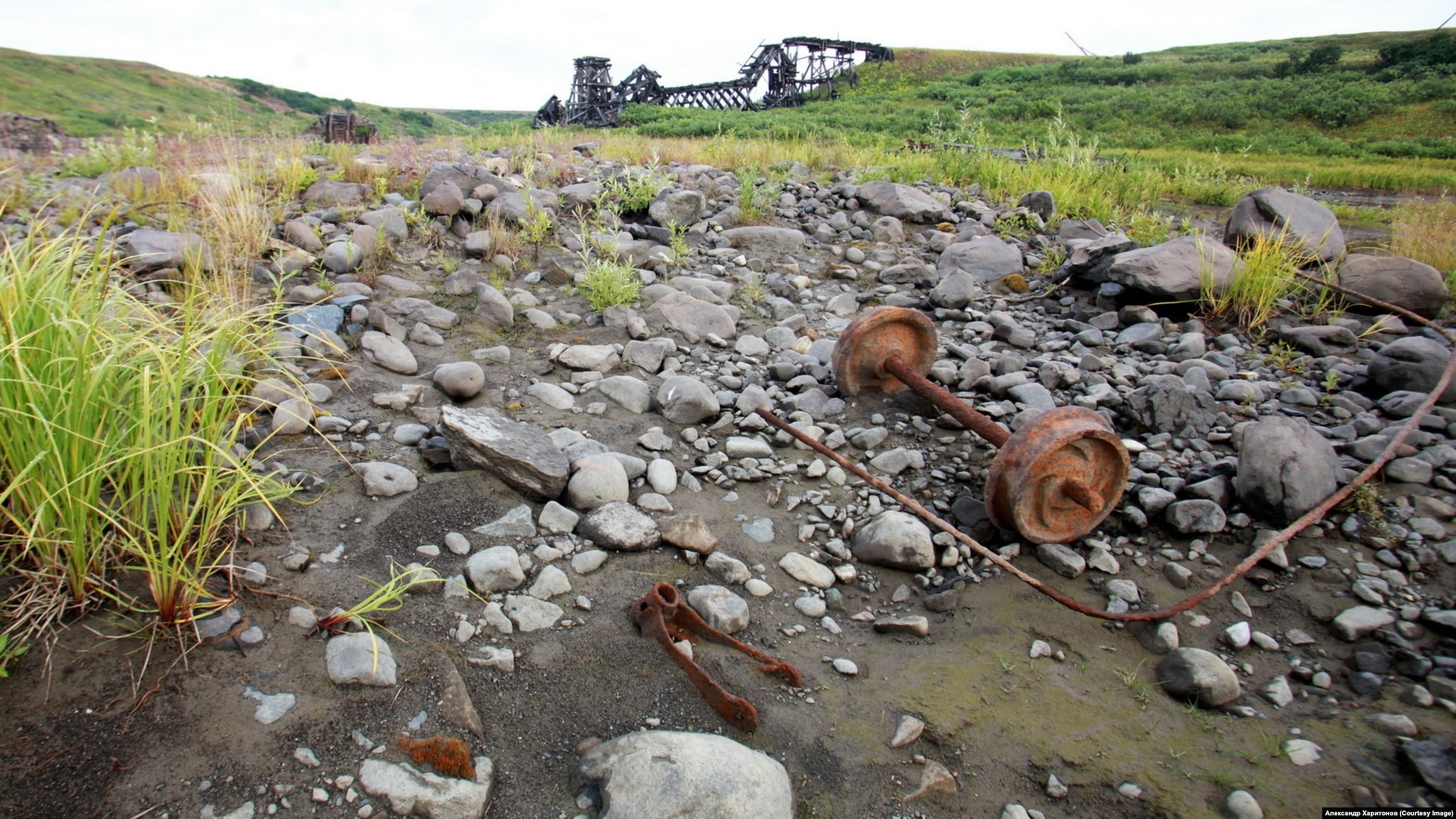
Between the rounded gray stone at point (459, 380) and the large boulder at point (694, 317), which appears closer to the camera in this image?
the rounded gray stone at point (459, 380)

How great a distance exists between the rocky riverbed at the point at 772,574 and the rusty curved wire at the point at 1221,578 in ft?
0.25

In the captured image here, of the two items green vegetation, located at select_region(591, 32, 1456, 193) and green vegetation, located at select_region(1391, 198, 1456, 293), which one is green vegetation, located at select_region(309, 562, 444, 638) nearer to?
green vegetation, located at select_region(1391, 198, 1456, 293)

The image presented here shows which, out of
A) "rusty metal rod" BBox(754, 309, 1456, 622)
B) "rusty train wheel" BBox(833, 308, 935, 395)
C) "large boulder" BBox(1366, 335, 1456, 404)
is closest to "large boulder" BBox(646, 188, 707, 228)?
"rusty train wheel" BBox(833, 308, 935, 395)

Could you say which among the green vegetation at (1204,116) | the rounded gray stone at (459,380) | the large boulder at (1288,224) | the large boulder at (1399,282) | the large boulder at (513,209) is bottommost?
the rounded gray stone at (459,380)

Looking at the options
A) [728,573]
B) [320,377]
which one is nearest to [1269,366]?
[728,573]

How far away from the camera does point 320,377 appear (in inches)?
146

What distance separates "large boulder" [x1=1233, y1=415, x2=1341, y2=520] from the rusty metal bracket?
87.9 inches

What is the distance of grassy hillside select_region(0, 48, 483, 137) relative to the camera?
862cm

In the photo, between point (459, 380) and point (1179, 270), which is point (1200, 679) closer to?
point (459, 380)

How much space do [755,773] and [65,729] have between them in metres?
1.74

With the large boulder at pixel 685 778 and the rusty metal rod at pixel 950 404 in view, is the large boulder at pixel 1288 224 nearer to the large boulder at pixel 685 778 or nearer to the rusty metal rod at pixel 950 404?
the rusty metal rod at pixel 950 404

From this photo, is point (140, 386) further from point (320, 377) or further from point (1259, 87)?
point (1259, 87)

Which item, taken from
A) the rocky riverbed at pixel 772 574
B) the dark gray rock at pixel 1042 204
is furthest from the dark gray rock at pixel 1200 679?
the dark gray rock at pixel 1042 204

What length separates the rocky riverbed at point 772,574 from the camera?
6.32 feet
